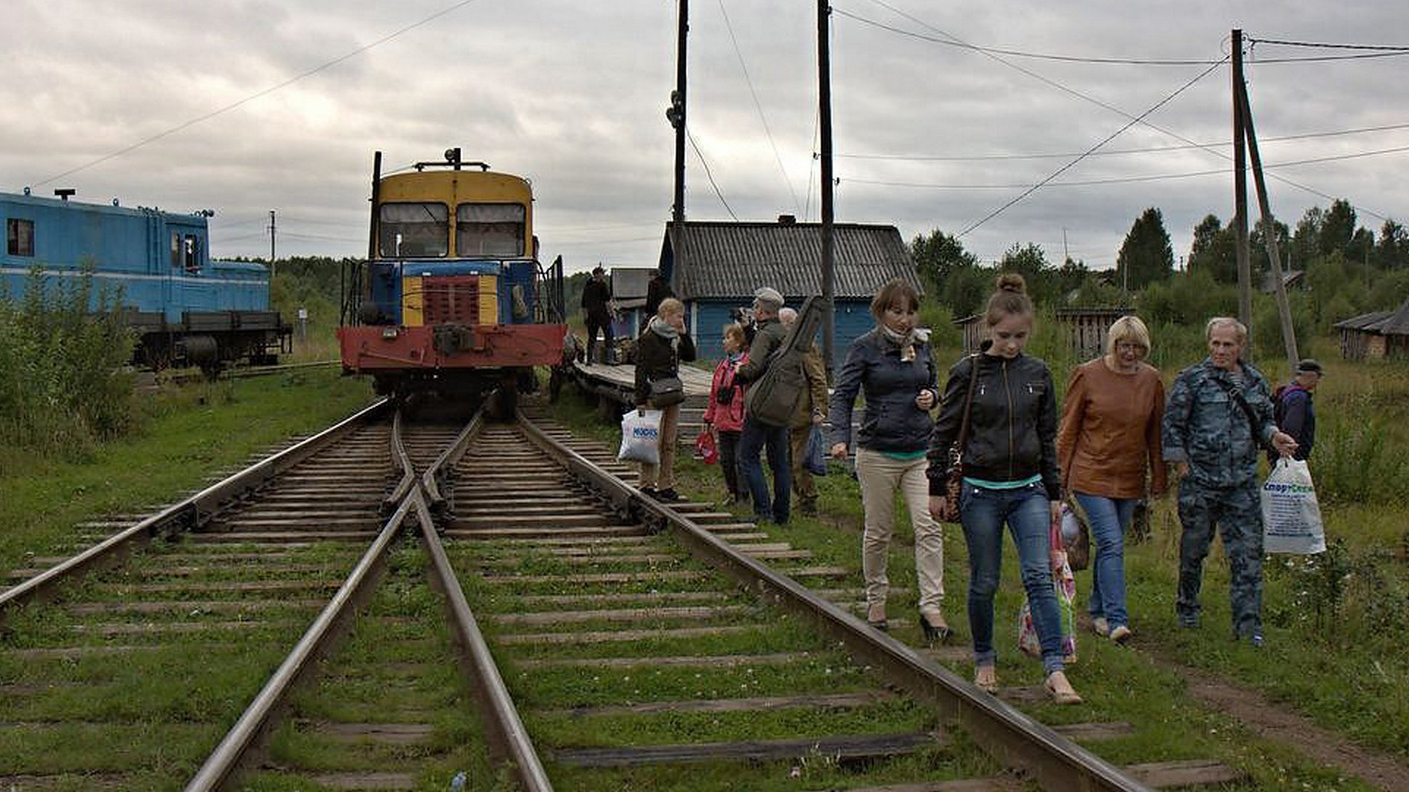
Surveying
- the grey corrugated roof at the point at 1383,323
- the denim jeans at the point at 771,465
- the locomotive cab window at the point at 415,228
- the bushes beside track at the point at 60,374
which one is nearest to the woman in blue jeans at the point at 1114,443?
the denim jeans at the point at 771,465

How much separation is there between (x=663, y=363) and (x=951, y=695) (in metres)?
5.56

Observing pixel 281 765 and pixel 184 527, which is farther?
pixel 184 527

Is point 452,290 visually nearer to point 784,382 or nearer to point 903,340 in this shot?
point 784,382

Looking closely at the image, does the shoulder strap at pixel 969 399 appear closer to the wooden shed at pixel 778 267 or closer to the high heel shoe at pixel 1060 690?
the high heel shoe at pixel 1060 690

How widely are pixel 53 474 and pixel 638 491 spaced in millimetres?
6189

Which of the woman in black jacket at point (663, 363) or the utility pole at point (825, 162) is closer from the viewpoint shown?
the woman in black jacket at point (663, 363)

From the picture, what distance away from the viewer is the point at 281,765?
443 cm

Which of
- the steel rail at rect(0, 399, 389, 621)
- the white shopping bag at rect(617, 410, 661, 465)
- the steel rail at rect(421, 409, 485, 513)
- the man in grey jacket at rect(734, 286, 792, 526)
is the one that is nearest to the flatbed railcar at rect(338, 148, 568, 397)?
the steel rail at rect(421, 409, 485, 513)

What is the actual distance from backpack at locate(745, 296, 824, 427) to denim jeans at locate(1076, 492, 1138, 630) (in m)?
2.39

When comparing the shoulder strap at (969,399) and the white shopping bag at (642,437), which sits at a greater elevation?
the shoulder strap at (969,399)

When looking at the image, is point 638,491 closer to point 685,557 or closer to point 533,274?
point 685,557

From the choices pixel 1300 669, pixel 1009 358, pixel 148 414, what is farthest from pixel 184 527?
pixel 148 414

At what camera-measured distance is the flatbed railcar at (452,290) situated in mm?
17406

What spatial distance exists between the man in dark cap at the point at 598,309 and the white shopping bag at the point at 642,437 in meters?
12.4
